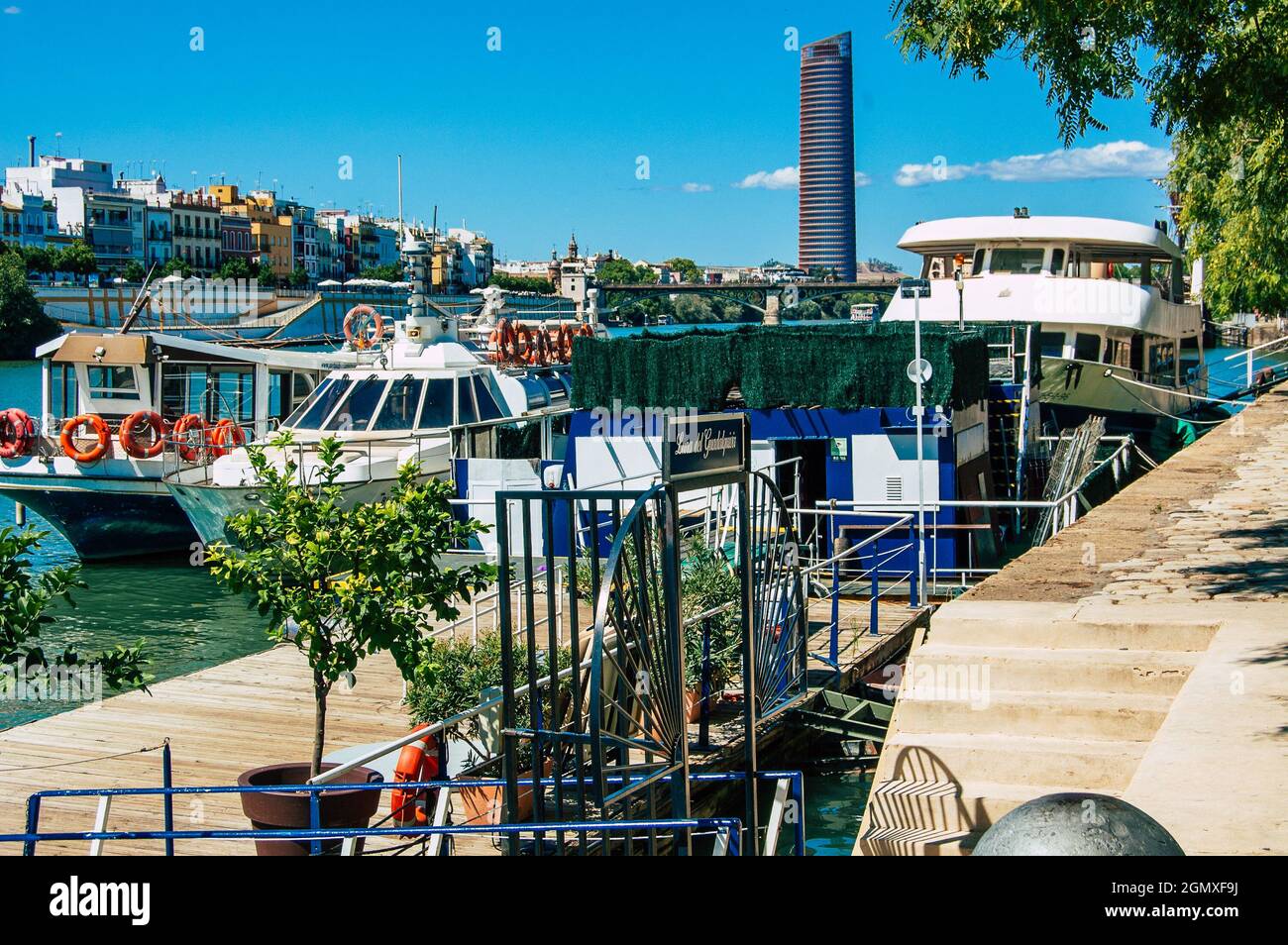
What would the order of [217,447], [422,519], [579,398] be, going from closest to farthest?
[422,519]
[579,398]
[217,447]

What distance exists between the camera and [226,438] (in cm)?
2742

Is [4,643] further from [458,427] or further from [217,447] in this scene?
[217,447]

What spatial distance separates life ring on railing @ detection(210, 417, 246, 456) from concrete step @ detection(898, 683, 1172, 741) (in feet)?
62.6

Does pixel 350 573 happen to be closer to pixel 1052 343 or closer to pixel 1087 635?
Answer: pixel 1087 635

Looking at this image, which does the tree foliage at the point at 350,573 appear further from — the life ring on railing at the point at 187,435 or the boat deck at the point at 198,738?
the life ring on railing at the point at 187,435

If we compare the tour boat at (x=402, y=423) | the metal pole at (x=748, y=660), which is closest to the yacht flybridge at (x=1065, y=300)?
the tour boat at (x=402, y=423)

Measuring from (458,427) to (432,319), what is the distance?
5737 millimetres

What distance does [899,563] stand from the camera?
1962 cm

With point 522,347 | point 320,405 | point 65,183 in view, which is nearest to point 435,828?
point 320,405

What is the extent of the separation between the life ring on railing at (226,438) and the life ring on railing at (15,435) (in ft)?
11.2

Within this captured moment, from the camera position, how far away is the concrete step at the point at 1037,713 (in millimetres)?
9203
